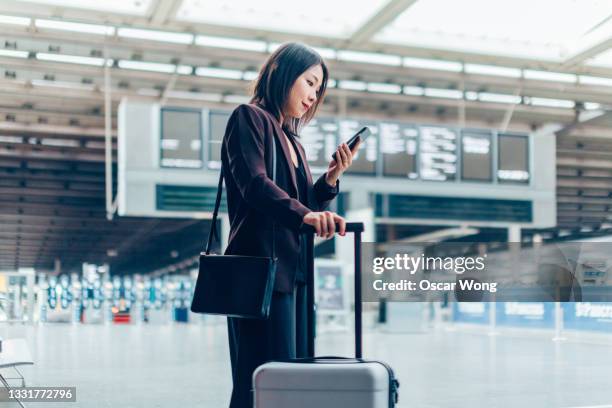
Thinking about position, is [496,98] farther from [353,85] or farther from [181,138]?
[181,138]

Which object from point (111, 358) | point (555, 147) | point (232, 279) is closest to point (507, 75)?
point (555, 147)

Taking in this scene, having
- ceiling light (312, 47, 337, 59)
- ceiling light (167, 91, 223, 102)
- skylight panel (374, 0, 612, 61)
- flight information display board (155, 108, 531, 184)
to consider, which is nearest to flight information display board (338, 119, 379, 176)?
flight information display board (155, 108, 531, 184)

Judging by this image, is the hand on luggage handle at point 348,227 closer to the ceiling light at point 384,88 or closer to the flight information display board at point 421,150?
the flight information display board at point 421,150

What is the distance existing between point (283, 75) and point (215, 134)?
27.0 feet

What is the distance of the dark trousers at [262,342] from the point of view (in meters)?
1.79

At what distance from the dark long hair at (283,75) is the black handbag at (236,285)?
36cm

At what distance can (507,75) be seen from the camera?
10594 mm

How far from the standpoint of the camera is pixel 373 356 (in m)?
7.36

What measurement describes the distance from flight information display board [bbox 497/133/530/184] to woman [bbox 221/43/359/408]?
32.1 ft

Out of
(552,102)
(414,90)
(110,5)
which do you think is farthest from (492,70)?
(110,5)

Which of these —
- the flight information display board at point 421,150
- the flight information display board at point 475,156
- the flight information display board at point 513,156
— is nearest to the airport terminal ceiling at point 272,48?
the flight information display board at point 513,156

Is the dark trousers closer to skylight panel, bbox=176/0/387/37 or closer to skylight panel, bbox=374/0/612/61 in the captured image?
skylight panel, bbox=374/0/612/61

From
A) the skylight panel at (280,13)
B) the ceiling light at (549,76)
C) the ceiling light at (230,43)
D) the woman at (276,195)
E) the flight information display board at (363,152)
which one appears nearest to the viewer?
the woman at (276,195)

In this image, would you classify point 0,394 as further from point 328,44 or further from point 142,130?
point 328,44
